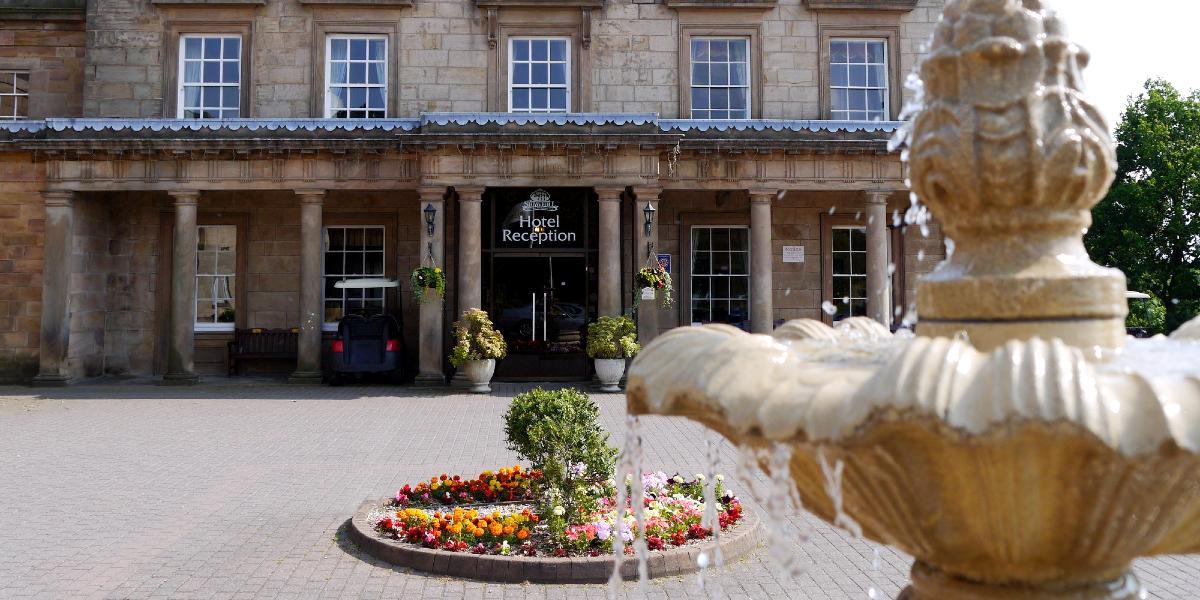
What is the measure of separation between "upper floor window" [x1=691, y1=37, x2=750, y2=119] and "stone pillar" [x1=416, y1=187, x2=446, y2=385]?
21.3 ft

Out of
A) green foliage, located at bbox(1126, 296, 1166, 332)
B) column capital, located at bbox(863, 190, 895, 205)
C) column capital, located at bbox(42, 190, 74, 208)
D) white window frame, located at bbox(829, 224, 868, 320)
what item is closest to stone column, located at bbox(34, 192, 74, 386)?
column capital, located at bbox(42, 190, 74, 208)

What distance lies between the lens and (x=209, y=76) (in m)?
20.5

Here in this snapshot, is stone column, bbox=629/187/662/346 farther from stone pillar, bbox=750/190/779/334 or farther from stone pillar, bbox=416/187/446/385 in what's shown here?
stone pillar, bbox=416/187/446/385

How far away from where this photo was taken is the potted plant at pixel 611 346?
55.7 feet

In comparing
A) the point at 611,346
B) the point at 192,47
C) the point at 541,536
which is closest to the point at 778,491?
the point at 541,536

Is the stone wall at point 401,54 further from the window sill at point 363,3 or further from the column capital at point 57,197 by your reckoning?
the column capital at point 57,197

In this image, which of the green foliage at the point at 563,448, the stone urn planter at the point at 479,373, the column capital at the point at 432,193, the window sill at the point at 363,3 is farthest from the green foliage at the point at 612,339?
the green foliage at the point at 563,448

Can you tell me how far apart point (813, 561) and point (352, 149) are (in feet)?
46.8

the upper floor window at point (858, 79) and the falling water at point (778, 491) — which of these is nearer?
the falling water at point (778, 491)

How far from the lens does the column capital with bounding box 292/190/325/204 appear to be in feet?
60.1

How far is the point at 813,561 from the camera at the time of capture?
641 centimetres

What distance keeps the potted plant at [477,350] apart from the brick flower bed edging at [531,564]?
10.4 m

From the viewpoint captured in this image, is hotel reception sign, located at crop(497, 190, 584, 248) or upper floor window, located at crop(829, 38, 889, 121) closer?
hotel reception sign, located at crop(497, 190, 584, 248)

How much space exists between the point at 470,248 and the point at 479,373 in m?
2.51
